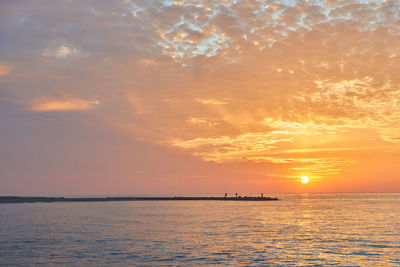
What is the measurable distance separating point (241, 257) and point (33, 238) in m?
26.8

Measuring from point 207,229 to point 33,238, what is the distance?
2286 centimetres

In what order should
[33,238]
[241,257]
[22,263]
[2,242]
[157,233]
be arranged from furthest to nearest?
1. [157,233]
2. [33,238]
3. [2,242]
4. [241,257]
5. [22,263]

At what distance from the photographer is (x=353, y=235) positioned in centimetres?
4775

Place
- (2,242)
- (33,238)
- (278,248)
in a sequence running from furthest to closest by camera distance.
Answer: (33,238) < (2,242) < (278,248)

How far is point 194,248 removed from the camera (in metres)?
37.4

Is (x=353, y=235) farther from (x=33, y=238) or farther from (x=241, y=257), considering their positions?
(x=33, y=238)

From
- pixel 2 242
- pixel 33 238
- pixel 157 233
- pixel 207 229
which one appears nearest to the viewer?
pixel 2 242

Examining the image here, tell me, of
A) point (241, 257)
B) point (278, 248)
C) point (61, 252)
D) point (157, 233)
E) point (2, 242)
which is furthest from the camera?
point (157, 233)

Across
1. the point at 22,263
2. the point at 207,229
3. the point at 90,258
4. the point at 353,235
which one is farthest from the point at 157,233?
the point at 353,235

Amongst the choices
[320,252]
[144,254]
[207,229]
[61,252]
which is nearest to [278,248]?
[320,252]

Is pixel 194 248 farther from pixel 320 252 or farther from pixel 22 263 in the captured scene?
pixel 22 263

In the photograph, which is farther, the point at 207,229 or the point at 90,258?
the point at 207,229

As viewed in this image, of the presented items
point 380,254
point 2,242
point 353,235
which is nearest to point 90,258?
point 2,242

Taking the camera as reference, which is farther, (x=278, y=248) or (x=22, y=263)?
(x=278, y=248)
